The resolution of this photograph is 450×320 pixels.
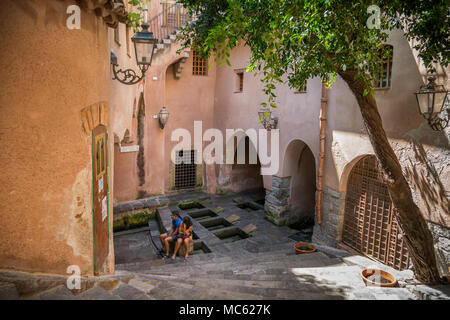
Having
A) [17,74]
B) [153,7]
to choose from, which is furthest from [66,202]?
[153,7]

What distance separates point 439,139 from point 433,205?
1.35m

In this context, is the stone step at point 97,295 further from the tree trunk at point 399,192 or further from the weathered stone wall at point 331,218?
the weathered stone wall at point 331,218

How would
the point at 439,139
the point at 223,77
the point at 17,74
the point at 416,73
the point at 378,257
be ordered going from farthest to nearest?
the point at 223,77, the point at 378,257, the point at 416,73, the point at 439,139, the point at 17,74

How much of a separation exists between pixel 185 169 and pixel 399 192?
459 inches

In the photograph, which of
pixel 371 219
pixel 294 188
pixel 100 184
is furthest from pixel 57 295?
pixel 294 188

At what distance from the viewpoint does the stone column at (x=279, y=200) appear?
12.5 meters

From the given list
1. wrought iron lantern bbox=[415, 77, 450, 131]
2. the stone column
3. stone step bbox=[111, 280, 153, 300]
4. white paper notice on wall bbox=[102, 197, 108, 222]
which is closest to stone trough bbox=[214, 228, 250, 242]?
the stone column

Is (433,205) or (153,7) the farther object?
(153,7)

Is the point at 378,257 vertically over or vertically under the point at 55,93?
under

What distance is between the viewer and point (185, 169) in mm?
16203

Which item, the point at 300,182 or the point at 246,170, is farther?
the point at 246,170

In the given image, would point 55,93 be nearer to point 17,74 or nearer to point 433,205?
point 17,74

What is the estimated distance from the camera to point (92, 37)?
4.18 metres

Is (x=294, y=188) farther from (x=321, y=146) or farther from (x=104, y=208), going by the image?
(x=104, y=208)
